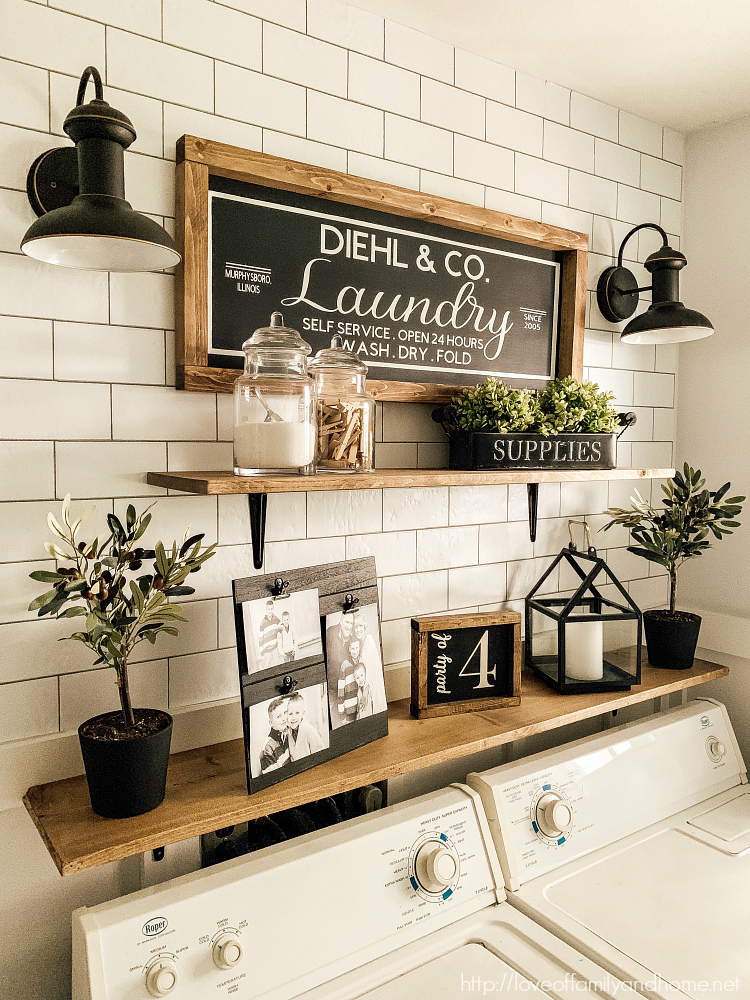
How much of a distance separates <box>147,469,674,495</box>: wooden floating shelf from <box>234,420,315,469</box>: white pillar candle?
0.03 m

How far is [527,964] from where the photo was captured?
1253mm

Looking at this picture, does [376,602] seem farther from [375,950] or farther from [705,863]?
[705,863]

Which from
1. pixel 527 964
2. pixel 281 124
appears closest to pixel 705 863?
pixel 527 964

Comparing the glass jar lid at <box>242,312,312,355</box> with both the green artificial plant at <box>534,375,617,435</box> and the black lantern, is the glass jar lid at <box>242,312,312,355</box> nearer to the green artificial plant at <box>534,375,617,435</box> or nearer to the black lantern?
the green artificial plant at <box>534,375,617,435</box>

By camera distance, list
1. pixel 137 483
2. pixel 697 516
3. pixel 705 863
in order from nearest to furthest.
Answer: pixel 137 483
pixel 705 863
pixel 697 516

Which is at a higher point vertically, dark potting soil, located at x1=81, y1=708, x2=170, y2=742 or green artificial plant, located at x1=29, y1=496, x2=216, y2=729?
green artificial plant, located at x1=29, y1=496, x2=216, y2=729

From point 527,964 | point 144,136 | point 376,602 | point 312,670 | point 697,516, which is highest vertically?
point 144,136

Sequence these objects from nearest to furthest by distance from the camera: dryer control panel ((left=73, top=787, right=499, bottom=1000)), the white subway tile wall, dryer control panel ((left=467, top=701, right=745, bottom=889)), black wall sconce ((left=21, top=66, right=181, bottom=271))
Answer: black wall sconce ((left=21, top=66, right=181, bottom=271)) → dryer control panel ((left=73, top=787, right=499, bottom=1000)) → the white subway tile wall → dryer control panel ((left=467, top=701, right=745, bottom=889))

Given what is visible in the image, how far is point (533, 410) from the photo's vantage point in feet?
5.24

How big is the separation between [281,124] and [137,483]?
0.75 metres

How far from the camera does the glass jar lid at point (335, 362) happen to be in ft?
4.47

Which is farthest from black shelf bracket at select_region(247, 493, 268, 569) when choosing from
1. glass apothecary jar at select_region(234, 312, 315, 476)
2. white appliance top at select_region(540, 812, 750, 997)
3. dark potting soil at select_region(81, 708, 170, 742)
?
white appliance top at select_region(540, 812, 750, 997)

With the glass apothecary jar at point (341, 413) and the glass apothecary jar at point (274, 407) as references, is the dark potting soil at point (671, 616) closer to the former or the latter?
the glass apothecary jar at point (341, 413)

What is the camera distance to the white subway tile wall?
1206mm
